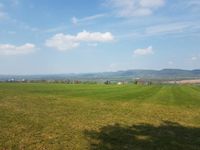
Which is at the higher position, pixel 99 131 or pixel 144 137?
pixel 99 131

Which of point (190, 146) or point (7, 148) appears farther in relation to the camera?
point (190, 146)

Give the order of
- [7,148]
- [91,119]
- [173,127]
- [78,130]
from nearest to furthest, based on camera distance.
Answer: [7,148] < [78,130] < [173,127] < [91,119]

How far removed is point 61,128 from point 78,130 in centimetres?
124

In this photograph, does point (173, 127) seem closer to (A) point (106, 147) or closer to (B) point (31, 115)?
(A) point (106, 147)

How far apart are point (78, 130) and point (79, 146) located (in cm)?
401

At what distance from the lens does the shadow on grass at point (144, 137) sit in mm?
16484

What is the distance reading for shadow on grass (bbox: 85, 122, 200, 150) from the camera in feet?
54.1

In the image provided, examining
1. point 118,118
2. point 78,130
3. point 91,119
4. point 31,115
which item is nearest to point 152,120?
point 118,118

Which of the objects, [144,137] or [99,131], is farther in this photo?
[99,131]

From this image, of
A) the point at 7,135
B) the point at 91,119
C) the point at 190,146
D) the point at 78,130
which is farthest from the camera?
the point at 91,119

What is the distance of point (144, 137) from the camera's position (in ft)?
61.4

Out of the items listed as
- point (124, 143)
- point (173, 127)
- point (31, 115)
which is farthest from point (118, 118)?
point (124, 143)

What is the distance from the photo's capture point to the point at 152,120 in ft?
83.2

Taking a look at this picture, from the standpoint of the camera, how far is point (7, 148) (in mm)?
15500
